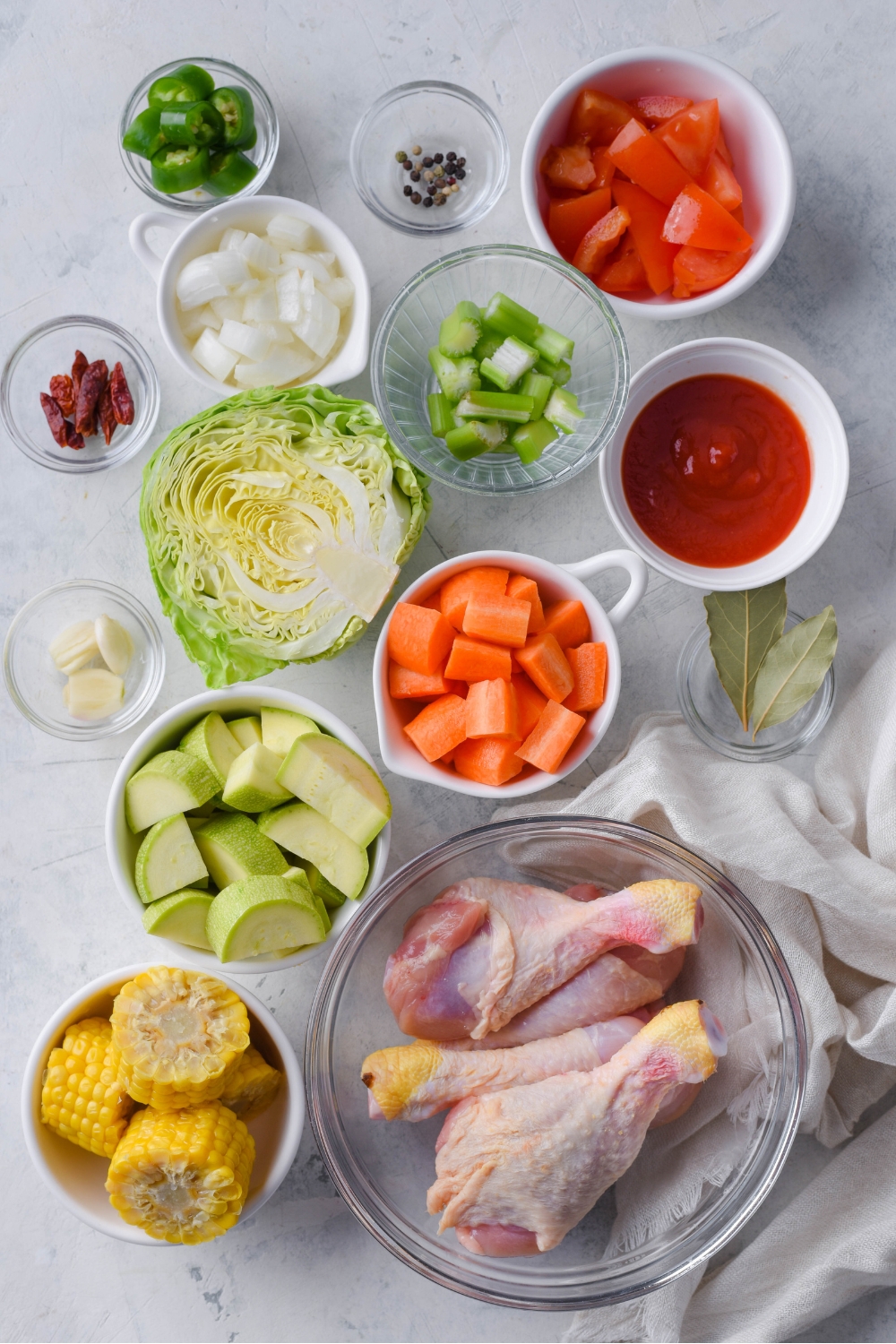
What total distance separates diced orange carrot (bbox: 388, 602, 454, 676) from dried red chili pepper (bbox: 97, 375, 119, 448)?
71cm

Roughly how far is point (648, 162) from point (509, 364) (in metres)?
0.42

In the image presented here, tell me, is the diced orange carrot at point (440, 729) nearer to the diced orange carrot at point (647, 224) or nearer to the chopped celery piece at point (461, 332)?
the chopped celery piece at point (461, 332)

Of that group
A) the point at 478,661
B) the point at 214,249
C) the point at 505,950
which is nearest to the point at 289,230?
the point at 214,249

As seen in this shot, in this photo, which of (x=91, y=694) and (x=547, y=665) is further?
(x=91, y=694)

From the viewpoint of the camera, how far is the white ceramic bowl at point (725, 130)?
5.64 feet

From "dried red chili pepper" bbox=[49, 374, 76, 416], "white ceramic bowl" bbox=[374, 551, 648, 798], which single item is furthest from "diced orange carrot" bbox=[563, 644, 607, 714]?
"dried red chili pepper" bbox=[49, 374, 76, 416]

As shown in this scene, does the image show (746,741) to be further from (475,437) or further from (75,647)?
(75,647)

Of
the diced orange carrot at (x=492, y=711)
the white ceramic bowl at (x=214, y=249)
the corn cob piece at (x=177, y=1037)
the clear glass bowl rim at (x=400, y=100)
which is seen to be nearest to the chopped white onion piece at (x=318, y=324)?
the white ceramic bowl at (x=214, y=249)

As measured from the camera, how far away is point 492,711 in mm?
1632

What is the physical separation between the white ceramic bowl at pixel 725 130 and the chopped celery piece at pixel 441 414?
1.06 feet

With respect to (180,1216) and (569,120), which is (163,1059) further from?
(569,120)

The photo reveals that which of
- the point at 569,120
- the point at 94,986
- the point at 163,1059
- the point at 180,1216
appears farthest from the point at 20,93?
the point at 180,1216

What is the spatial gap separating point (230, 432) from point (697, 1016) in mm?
1241

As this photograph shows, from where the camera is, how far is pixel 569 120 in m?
1.78
